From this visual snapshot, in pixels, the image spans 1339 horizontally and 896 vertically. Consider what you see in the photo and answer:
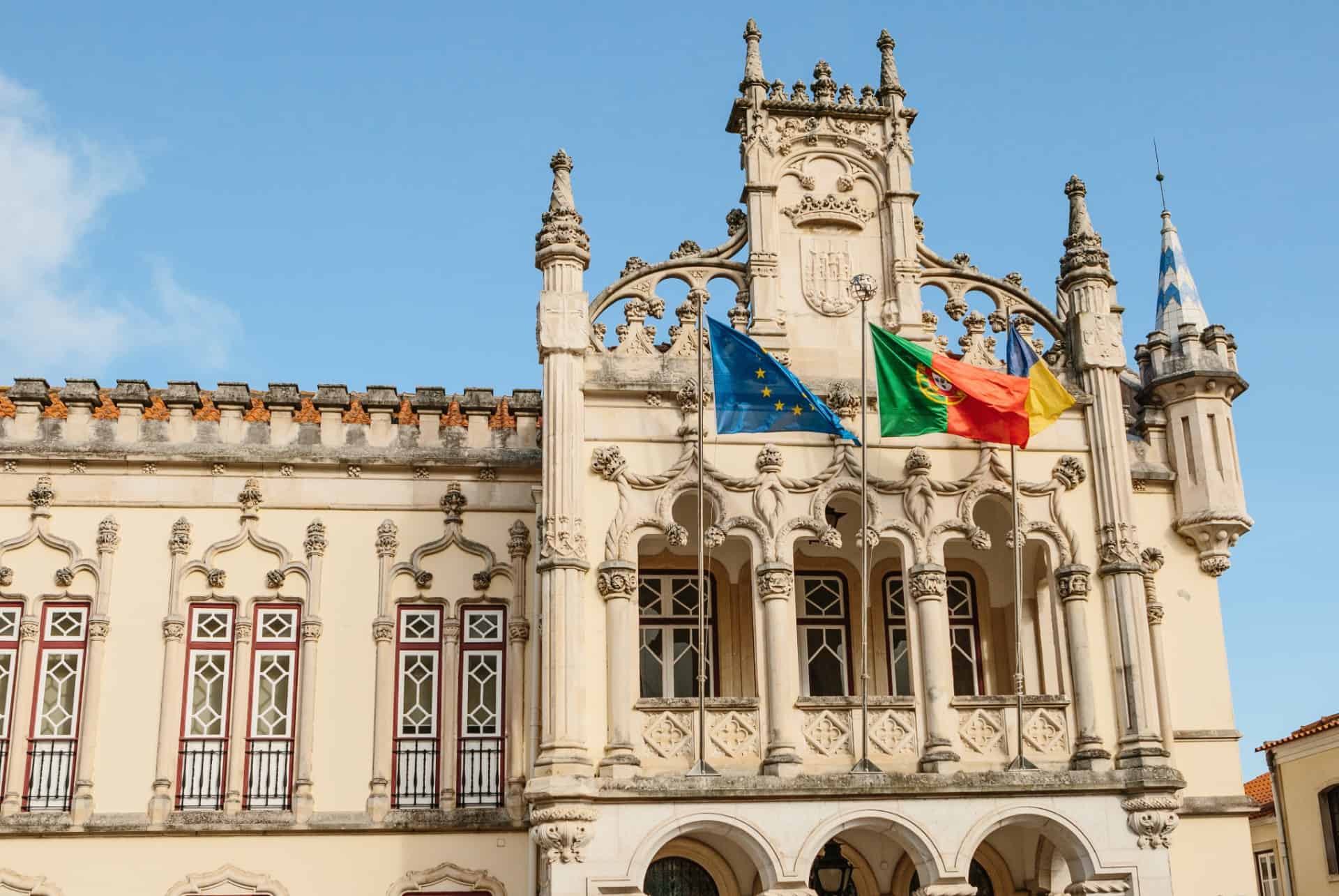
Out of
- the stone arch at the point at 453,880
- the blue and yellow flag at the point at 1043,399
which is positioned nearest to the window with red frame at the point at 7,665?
the stone arch at the point at 453,880

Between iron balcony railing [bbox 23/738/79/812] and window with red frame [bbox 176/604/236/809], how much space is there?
1.60 m

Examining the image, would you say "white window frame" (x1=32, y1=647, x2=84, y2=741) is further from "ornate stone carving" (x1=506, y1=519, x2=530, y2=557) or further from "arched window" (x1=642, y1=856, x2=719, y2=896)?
"arched window" (x1=642, y1=856, x2=719, y2=896)

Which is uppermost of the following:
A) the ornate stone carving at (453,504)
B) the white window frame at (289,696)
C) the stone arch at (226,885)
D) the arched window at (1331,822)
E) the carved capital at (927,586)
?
the ornate stone carving at (453,504)

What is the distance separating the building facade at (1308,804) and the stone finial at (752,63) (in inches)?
736

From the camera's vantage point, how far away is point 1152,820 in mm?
20922

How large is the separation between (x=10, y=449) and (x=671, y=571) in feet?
34.7

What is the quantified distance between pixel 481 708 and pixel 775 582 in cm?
543

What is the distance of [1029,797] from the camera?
21.0 m

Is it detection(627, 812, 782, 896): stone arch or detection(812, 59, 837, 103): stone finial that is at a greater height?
detection(812, 59, 837, 103): stone finial

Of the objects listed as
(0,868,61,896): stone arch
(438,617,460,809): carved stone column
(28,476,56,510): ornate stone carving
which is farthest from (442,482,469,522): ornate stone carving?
(0,868,61,896): stone arch

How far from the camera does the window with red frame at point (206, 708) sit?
2312cm

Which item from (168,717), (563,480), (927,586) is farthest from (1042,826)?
(168,717)

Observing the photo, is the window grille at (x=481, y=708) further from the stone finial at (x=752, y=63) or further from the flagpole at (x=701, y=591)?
the stone finial at (x=752, y=63)

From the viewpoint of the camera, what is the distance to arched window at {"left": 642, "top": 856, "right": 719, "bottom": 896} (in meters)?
23.3
